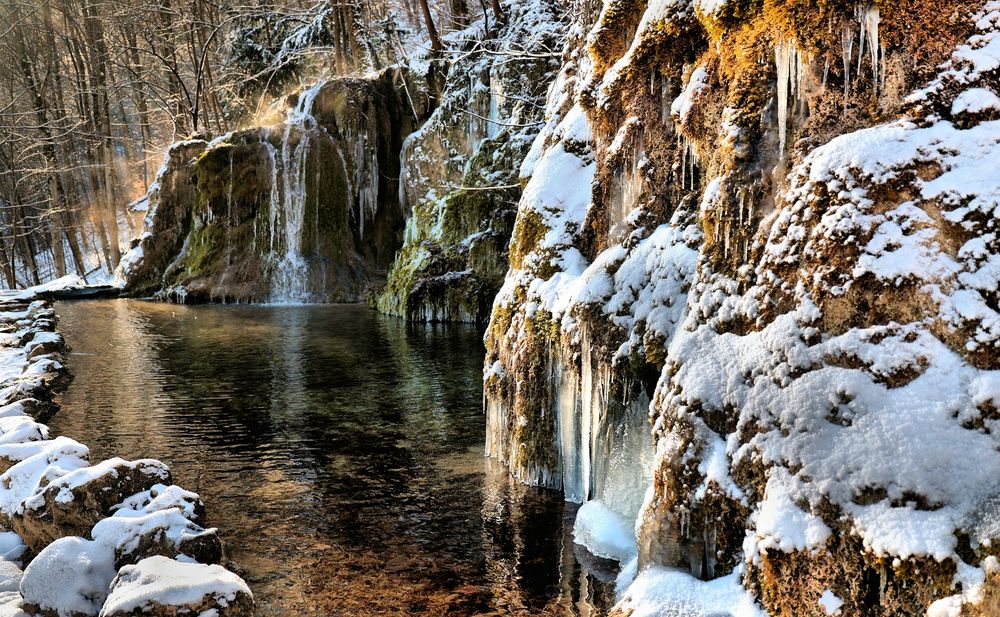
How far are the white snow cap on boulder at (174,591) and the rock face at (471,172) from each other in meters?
14.4

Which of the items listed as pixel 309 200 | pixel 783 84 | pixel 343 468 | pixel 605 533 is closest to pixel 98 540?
pixel 343 468

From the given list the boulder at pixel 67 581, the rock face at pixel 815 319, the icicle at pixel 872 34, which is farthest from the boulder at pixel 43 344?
the icicle at pixel 872 34

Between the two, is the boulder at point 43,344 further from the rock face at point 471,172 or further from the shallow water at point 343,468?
the rock face at point 471,172

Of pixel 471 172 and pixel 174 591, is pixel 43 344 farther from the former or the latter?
pixel 174 591

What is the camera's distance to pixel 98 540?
5285mm

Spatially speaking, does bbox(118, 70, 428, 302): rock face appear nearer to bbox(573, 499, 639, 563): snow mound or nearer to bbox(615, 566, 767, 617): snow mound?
bbox(573, 499, 639, 563): snow mound

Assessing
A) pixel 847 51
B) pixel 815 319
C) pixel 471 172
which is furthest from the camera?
pixel 471 172

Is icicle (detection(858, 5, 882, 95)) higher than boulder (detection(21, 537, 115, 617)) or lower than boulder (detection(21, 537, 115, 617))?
higher

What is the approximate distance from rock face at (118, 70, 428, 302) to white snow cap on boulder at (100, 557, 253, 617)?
22.5 meters

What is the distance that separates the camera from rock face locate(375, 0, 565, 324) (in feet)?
67.7

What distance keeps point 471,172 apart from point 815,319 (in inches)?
727

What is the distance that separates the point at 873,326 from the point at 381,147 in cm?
2525

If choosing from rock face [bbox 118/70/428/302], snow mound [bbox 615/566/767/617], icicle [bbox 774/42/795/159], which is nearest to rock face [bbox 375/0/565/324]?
rock face [bbox 118/70/428/302]

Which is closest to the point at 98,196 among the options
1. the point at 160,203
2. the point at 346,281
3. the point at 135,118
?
the point at 160,203
